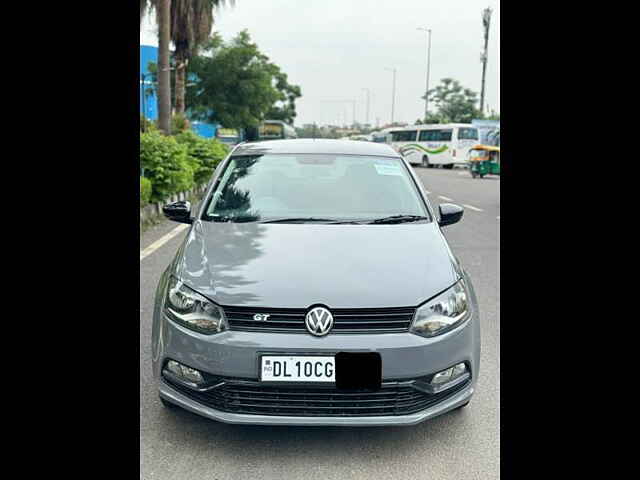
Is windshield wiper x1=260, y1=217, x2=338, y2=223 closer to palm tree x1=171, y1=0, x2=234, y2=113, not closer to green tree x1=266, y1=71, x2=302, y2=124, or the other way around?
palm tree x1=171, y1=0, x2=234, y2=113

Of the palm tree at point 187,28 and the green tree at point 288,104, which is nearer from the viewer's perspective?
the palm tree at point 187,28

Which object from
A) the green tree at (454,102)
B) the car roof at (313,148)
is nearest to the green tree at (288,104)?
the green tree at (454,102)

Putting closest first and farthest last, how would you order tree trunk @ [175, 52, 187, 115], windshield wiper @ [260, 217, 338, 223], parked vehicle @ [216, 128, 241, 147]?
windshield wiper @ [260, 217, 338, 223] < tree trunk @ [175, 52, 187, 115] < parked vehicle @ [216, 128, 241, 147]

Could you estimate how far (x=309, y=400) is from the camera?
9.76 ft

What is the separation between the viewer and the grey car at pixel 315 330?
2961 mm

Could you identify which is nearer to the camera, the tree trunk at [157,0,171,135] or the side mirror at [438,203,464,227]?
the side mirror at [438,203,464,227]

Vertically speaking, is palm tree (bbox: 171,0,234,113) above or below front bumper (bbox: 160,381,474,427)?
above

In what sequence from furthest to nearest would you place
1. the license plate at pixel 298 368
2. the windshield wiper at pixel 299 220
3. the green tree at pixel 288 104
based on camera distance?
the green tree at pixel 288 104
the windshield wiper at pixel 299 220
the license plate at pixel 298 368

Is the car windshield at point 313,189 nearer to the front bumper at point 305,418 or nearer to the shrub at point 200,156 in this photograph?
the front bumper at point 305,418

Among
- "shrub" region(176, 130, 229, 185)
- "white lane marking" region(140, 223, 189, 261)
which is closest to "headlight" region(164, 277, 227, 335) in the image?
"white lane marking" region(140, 223, 189, 261)

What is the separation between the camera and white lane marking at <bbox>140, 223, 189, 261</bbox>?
27.4 feet

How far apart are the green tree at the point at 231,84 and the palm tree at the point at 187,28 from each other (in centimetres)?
1642
